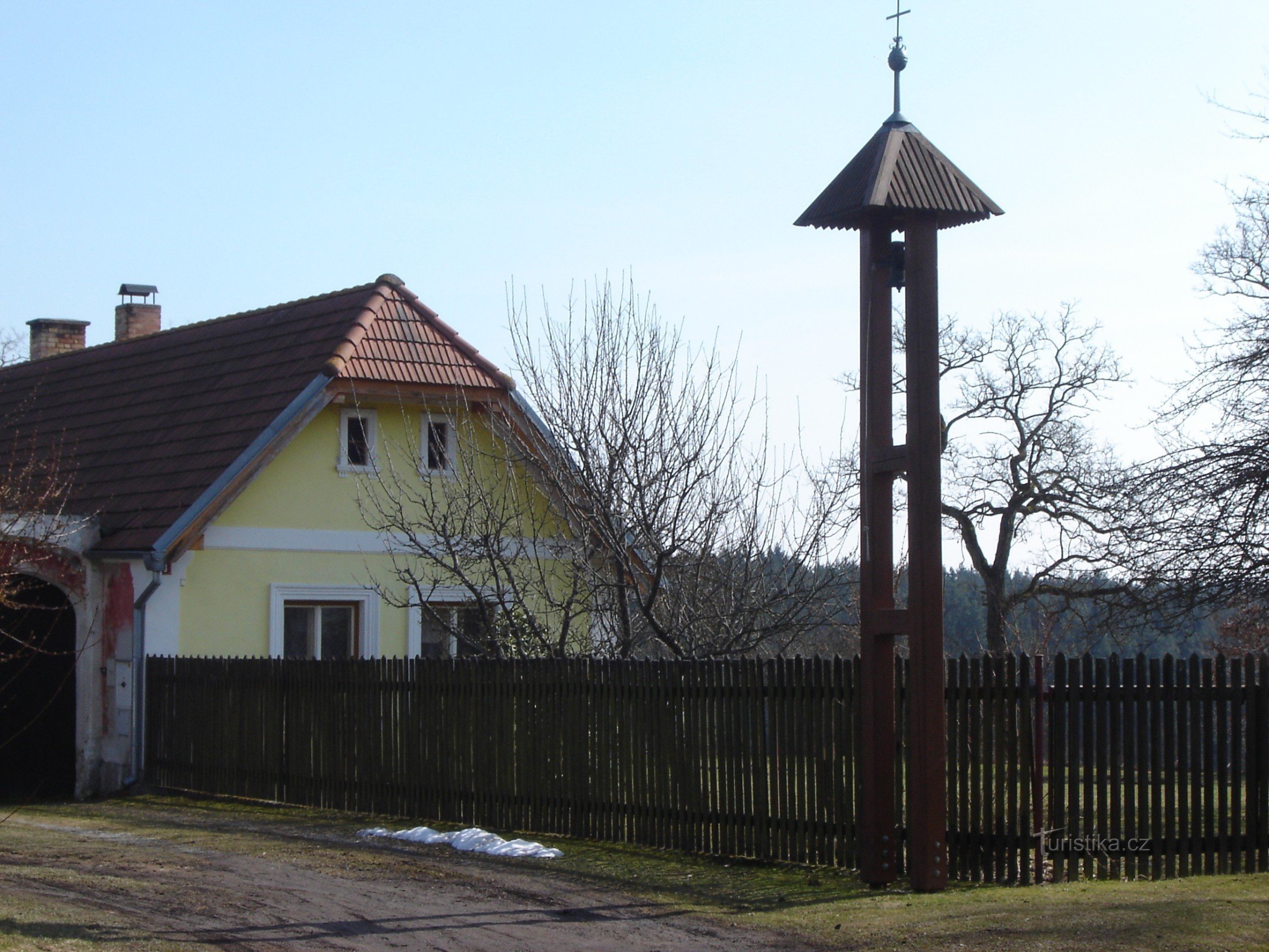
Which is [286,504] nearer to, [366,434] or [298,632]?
[366,434]

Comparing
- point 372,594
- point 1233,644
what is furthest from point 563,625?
point 1233,644

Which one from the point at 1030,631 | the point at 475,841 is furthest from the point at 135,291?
the point at 1030,631

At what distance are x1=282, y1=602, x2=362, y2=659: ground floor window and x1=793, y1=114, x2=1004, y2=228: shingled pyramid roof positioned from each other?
998 centimetres

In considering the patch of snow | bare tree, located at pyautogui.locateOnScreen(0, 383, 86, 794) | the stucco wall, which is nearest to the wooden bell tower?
the patch of snow

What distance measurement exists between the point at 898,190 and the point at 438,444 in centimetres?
968

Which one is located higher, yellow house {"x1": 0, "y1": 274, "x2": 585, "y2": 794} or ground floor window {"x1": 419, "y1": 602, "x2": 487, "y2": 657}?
yellow house {"x1": 0, "y1": 274, "x2": 585, "y2": 794}

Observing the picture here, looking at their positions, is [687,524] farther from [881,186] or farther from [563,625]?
[881,186]

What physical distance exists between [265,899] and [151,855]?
2529 mm

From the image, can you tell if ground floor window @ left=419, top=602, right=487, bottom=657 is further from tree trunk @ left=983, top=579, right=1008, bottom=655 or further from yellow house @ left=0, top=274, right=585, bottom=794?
tree trunk @ left=983, top=579, right=1008, bottom=655

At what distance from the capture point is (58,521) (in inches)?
599

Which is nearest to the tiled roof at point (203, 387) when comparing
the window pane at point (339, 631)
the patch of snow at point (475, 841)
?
the window pane at point (339, 631)

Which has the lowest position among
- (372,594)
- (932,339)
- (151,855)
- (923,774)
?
(151,855)

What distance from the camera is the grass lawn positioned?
7773mm

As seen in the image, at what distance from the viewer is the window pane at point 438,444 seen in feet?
59.8
